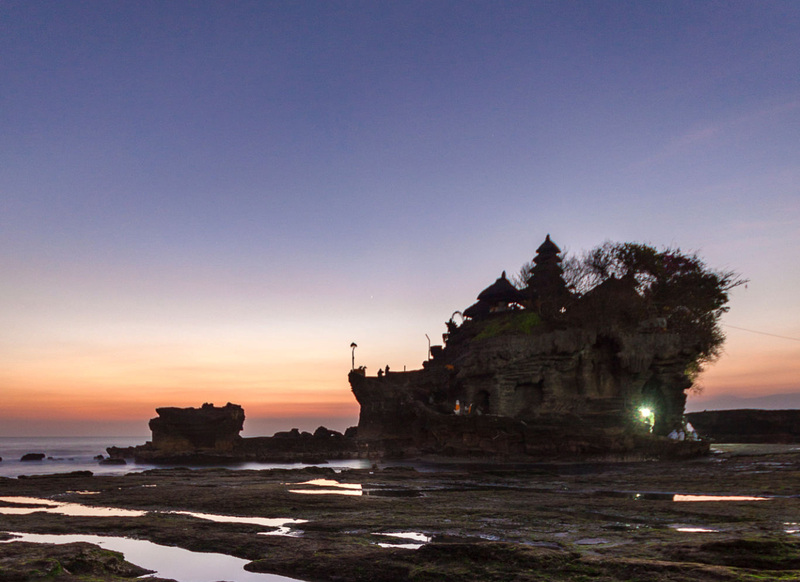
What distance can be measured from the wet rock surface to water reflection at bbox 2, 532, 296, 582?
0.34 m

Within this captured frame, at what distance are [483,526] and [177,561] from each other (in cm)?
643

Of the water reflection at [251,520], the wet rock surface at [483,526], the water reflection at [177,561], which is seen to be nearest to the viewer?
the wet rock surface at [483,526]

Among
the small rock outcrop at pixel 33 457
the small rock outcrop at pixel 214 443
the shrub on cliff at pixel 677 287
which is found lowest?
the small rock outcrop at pixel 33 457

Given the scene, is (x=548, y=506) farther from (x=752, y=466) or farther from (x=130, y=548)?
(x=752, y=466)

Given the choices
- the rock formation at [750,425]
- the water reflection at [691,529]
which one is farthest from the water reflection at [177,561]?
the rock formation at [750,425]

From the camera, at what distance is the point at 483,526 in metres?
13.0

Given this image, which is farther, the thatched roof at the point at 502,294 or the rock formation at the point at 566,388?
the thatched roof at the point at 502,294

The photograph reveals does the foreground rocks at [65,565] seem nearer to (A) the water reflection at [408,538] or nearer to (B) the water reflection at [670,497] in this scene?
(A) the water reflection at [408,538]

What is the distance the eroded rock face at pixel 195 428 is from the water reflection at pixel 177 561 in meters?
59.3

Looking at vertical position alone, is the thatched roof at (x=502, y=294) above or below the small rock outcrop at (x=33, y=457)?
above

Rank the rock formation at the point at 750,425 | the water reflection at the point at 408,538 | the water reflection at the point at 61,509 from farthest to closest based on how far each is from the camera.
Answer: the rock formation at the point at 750,425 < the water reflection at the point at 61,509 < the water reflection at the point at 408,538

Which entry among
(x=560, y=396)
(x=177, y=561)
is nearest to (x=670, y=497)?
(x=177, y=561)

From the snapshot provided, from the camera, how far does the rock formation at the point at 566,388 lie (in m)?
47.7

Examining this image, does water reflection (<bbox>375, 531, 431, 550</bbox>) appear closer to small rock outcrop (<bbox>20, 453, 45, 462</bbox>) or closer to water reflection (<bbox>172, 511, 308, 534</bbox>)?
water reflection (<bbox>172, 511, 308, 534</bbox>)
